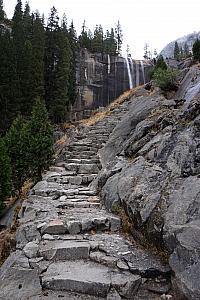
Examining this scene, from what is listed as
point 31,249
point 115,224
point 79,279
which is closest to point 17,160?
point 115,224

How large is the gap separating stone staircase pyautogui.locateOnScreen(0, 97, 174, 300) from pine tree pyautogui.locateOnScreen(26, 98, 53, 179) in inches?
132

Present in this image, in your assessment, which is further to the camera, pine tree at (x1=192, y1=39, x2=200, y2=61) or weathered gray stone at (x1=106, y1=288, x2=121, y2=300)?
pine tree at (x1=192, y1=39, x2=200, y2=61)

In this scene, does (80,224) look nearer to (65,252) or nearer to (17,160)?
(65,252)

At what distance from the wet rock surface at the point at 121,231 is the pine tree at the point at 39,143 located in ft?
7.63

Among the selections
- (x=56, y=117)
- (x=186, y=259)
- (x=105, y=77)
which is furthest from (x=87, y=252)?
(x=105, y=77)

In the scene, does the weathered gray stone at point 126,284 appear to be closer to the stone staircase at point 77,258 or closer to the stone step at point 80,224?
the stone staircase at point 77,258

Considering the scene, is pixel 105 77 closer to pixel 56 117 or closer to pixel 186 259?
pixel 56 117

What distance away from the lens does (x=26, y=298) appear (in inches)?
216

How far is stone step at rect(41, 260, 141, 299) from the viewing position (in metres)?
5.43

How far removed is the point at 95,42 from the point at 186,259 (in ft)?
189

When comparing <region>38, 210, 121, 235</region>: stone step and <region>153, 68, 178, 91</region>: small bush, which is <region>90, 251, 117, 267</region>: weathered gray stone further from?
<region>153, 68, 178, 91</region>: small bush

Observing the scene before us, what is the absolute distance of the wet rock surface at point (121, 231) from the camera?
17.8ft

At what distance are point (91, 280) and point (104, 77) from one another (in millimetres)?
46175

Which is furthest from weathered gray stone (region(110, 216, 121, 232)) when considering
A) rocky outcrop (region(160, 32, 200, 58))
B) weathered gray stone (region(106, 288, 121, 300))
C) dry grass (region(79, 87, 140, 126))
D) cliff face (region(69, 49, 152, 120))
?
rocky outcrop (region(160, 32, 200, 58))
